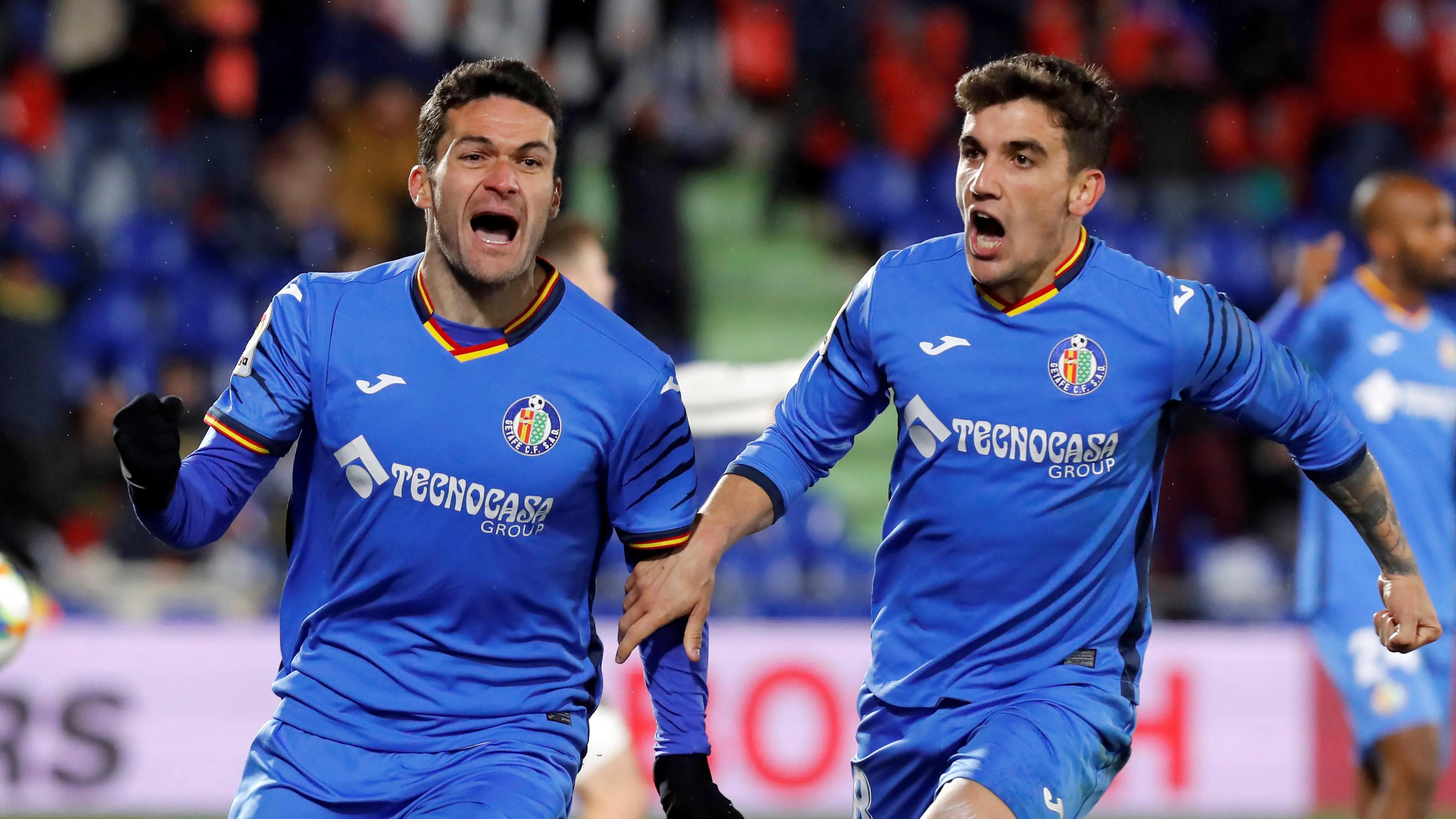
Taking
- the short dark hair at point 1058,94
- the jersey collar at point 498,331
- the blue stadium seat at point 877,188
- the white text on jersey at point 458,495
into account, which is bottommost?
the white text on jersey at point 458,495

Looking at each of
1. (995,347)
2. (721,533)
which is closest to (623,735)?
(721,533)

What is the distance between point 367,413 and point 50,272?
27.0 feet

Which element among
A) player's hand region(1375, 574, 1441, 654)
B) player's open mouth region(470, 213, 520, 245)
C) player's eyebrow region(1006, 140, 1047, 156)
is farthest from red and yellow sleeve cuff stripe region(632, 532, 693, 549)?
player's hand region(1375, 574, 1441, 654)

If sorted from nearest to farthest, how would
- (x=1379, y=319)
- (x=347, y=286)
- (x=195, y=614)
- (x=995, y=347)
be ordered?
(x=347, y=286) → (x=995, y=347) → (x=1379, y=319) → (x=195, y=614)

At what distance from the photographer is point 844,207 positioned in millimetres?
12953

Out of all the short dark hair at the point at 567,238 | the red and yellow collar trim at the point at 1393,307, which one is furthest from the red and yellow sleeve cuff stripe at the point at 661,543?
the red and yellow collar trim at the point at 1393,307

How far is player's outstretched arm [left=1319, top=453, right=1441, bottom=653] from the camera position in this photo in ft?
14.2

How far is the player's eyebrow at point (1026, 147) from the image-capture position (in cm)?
411

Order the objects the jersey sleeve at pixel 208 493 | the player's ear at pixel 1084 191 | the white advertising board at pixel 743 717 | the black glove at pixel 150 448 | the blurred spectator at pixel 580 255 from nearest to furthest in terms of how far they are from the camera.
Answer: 1. the black glove at pixel 150 448
2. the jersey sleeve at pixel 208 493
3. the player's ear at pixel 1084 191
4. the blurred spectator at pixel 580 255
5. the white advertising board at pixel 743 717

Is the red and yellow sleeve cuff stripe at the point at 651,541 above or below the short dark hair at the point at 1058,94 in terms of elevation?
below

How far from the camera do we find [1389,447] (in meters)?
6.48

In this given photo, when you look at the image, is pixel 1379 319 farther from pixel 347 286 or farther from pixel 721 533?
pixel 347 286

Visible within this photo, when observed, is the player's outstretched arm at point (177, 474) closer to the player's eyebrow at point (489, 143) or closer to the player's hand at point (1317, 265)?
the player's eyebrow at point (489, 143)

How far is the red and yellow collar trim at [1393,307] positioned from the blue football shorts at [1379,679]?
110 cm
